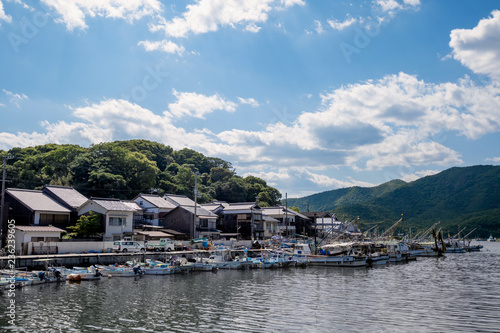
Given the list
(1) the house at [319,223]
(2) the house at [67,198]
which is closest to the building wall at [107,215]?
(2) the house at [67,198]

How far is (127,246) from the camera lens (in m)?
52.7

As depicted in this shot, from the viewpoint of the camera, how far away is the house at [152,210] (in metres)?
77.2

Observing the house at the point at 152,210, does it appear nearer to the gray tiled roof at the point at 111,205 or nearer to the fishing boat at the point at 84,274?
the gray tiled roof at the point at 111,205

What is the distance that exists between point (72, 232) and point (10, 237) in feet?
34.4

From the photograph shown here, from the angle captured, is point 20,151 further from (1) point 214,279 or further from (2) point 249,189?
(1) point 214,279

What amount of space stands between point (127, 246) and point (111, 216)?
911cm

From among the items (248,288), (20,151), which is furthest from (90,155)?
(248,288)

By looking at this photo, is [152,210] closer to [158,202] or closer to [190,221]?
[158,202]

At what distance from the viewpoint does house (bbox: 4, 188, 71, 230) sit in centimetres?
5344

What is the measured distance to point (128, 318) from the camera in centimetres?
2356

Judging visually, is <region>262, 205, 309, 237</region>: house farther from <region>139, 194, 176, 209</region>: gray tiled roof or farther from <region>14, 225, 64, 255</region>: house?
<region>14, 225, 64, 255</region>: house

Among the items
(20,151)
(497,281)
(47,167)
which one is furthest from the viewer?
(20,151)

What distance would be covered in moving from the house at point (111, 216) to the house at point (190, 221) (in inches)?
539

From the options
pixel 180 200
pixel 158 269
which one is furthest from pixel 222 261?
pixel 180 200
